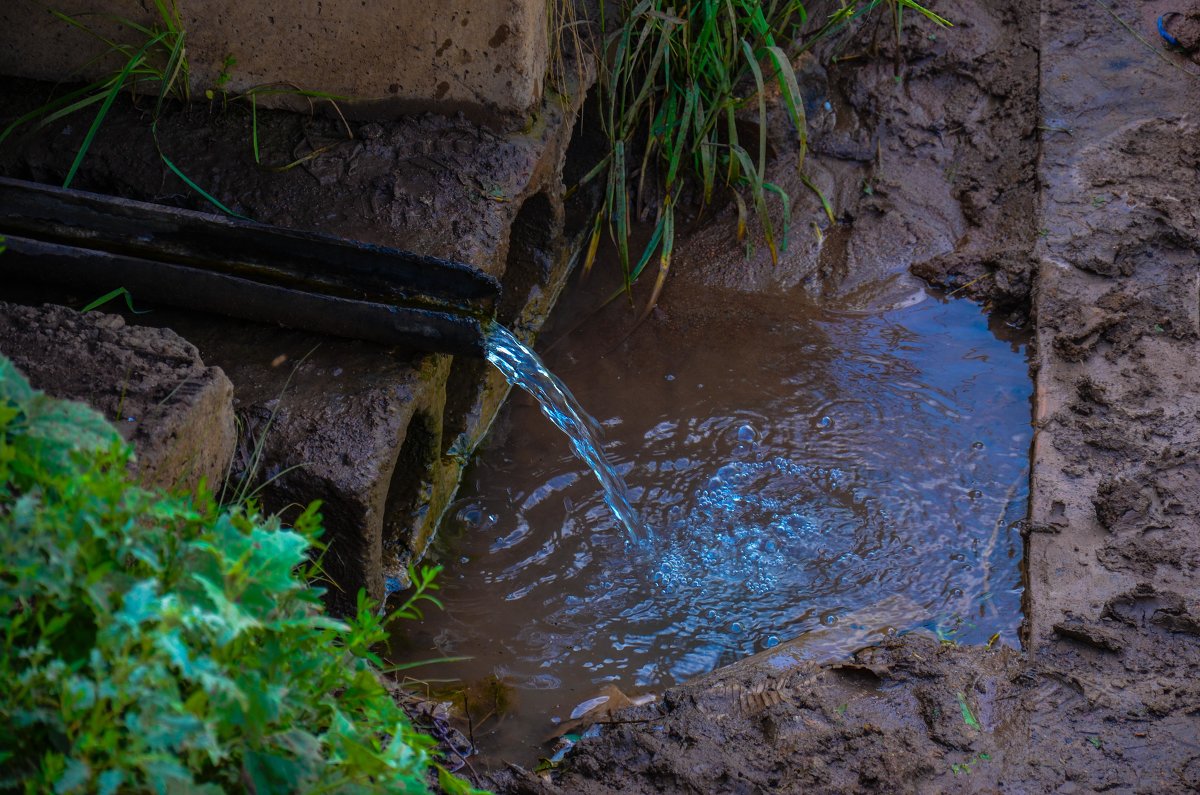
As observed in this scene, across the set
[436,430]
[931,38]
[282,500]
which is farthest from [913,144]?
[282,500]

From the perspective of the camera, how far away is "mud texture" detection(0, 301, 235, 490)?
6.29 feet

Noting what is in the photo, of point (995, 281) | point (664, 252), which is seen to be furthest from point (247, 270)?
point (995, 281)

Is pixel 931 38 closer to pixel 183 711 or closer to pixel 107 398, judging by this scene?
pixel 107 398

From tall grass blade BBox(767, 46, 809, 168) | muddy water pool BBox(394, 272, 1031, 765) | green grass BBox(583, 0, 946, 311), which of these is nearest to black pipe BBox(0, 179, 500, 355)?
muddy water pool BBox(394, 272, 1031, 765)

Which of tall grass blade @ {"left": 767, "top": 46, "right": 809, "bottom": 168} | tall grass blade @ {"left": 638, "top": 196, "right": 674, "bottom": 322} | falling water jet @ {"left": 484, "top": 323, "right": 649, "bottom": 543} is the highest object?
tall grass blade @ {"left": 767, "top": 46, "right": 809, "bottom": 168}

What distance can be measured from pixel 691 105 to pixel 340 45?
136 centimetres

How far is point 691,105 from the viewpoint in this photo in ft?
13.1

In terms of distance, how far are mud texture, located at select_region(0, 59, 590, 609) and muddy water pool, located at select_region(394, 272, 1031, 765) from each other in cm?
27

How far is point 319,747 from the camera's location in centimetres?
134

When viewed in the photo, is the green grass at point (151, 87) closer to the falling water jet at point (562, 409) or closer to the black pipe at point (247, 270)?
the black pipe at point (247, 270)

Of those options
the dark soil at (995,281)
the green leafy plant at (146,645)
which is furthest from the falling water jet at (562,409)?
the green leafy plant at (146,645)

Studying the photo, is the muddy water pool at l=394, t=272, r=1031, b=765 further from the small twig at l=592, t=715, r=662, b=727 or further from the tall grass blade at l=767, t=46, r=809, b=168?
the tall grass blade at l=767, t=46, r=809, b=168

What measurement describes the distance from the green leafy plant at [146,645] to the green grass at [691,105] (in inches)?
105

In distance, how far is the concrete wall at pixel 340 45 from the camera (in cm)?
328
